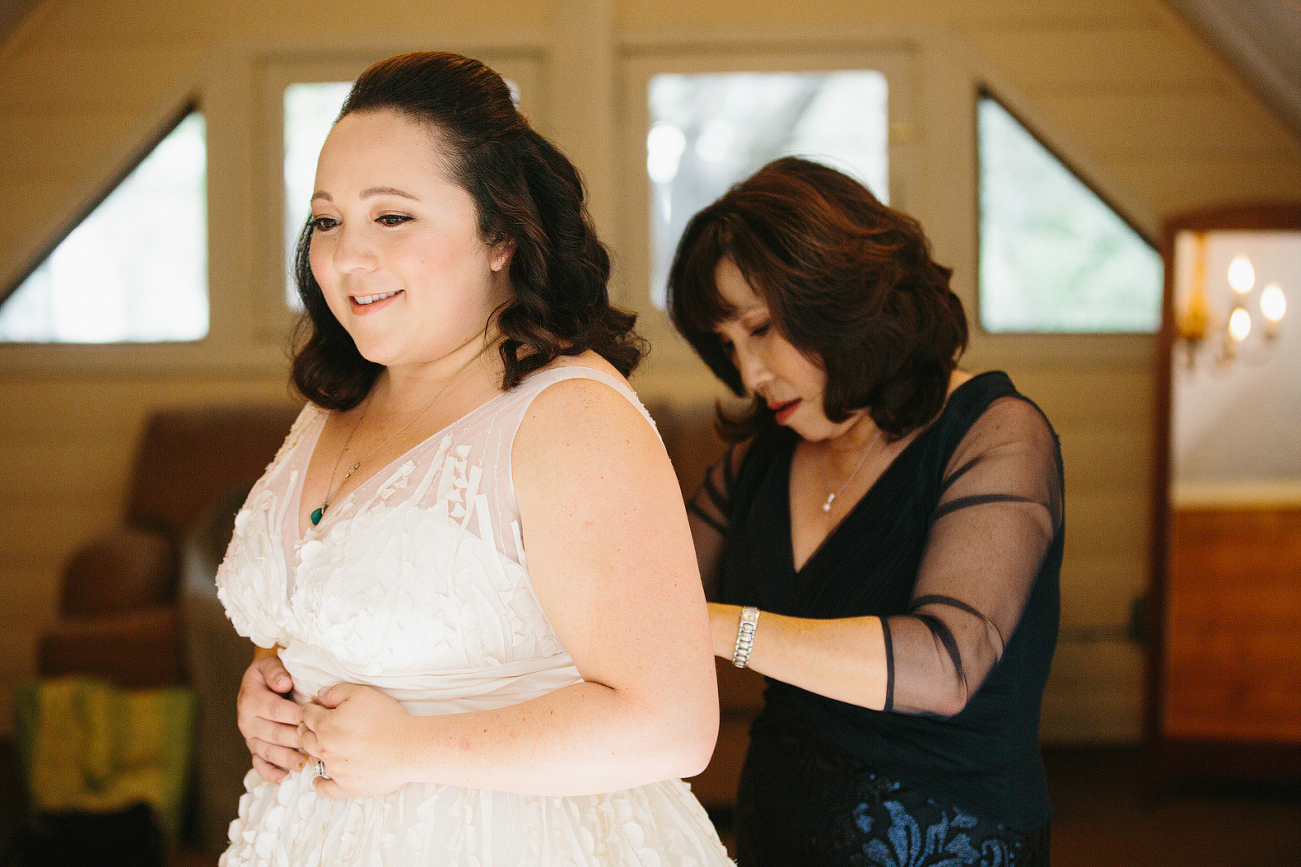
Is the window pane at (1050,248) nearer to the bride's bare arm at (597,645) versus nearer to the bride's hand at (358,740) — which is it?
the bride's bare arm at (597,645)

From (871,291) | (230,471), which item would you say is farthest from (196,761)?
(871,291)

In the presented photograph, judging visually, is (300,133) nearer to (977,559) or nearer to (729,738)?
(729,738)

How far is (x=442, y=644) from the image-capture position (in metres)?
1.11

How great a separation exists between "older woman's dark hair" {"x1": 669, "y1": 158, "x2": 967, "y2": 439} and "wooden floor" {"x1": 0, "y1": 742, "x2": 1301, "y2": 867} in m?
2.08

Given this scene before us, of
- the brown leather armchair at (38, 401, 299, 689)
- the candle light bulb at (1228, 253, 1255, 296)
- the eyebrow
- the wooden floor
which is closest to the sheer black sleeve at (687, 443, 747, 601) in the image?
the eyebrow

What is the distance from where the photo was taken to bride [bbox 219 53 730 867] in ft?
3.38

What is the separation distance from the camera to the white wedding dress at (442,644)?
1.09m

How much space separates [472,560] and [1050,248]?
139 inches

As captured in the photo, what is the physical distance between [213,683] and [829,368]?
2216 millimetres

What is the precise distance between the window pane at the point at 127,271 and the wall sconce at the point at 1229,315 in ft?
11.9

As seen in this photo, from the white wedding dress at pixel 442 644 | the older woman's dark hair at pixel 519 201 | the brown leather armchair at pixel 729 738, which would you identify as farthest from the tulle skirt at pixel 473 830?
the brown leather armchair at pixel 729 738

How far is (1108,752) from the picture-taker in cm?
393

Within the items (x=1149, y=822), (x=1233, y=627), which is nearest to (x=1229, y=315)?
(x=1233, y=627)

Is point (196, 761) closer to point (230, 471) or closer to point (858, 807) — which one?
point (230, 471)
